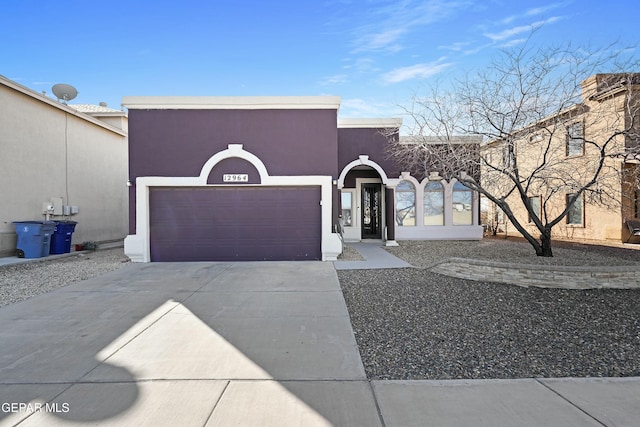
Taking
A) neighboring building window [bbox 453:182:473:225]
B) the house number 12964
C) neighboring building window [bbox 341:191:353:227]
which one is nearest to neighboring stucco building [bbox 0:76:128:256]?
the house number 12964

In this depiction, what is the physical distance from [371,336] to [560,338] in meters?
2.53

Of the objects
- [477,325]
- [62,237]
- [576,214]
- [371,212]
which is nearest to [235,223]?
[62,237]

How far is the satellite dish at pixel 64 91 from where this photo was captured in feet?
51.4

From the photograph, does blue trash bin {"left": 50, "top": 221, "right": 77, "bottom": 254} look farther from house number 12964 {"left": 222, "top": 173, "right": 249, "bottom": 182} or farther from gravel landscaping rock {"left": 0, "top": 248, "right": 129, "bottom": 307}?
house number 12964 {"left": 222, "top": 173, "right": 249, "bottom": 182}

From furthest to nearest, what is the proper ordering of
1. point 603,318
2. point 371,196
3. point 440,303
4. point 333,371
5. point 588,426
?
point 371,196
point 440,303
point 603,318
point 333,371
point 588,426

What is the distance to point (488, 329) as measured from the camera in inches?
198

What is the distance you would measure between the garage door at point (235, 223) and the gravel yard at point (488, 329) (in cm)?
337

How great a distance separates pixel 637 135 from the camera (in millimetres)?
7965

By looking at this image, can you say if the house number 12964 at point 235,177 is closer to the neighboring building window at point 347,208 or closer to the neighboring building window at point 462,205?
the neighboring building window at point 347,208

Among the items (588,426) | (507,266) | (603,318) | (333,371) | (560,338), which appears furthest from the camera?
(507,266)

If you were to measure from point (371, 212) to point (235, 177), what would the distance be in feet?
25.6

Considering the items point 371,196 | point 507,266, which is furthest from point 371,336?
point 371,196

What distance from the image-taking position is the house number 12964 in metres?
10.9

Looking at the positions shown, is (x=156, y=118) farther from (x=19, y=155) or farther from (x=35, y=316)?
(x=35, y=316)
